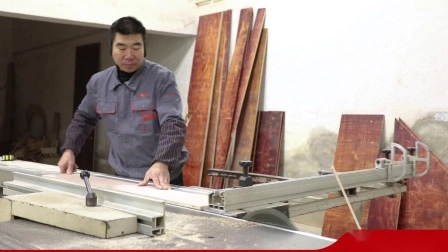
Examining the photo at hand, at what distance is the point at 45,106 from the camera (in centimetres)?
702

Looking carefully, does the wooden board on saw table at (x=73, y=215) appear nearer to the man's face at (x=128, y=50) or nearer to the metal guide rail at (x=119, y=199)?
the metal guide rail at (x=119, y=199)

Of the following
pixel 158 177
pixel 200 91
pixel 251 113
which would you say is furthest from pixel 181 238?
pixel 200 91

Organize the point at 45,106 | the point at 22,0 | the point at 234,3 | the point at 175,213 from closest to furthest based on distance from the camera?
the point at 175,213, the point at 22,0, the point at 234,3, the point at 45,106

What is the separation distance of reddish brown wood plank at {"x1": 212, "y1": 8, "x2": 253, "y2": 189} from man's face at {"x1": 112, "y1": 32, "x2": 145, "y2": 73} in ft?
Answer: 6.50

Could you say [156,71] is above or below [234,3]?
below

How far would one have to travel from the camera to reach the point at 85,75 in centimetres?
604

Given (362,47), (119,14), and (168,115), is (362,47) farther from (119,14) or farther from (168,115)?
(119,14)

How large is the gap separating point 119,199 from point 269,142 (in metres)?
2.54

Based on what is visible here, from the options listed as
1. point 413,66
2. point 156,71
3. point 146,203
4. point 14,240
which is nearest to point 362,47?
point 413,66

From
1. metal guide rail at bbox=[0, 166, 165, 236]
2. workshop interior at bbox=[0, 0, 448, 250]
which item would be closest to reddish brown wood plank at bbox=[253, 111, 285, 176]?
workshop interior at bbox=[0, 0, 448, 250]

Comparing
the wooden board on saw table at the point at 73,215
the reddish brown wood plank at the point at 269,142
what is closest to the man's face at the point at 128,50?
the wooden board on saw table at the point at 73,215

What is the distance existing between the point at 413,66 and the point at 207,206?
204cm

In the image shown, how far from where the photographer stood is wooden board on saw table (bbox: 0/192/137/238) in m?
1.15

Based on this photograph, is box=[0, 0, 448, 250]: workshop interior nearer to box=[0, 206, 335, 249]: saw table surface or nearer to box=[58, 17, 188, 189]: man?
box=[0, 206, 335, 249]: saw table surface
